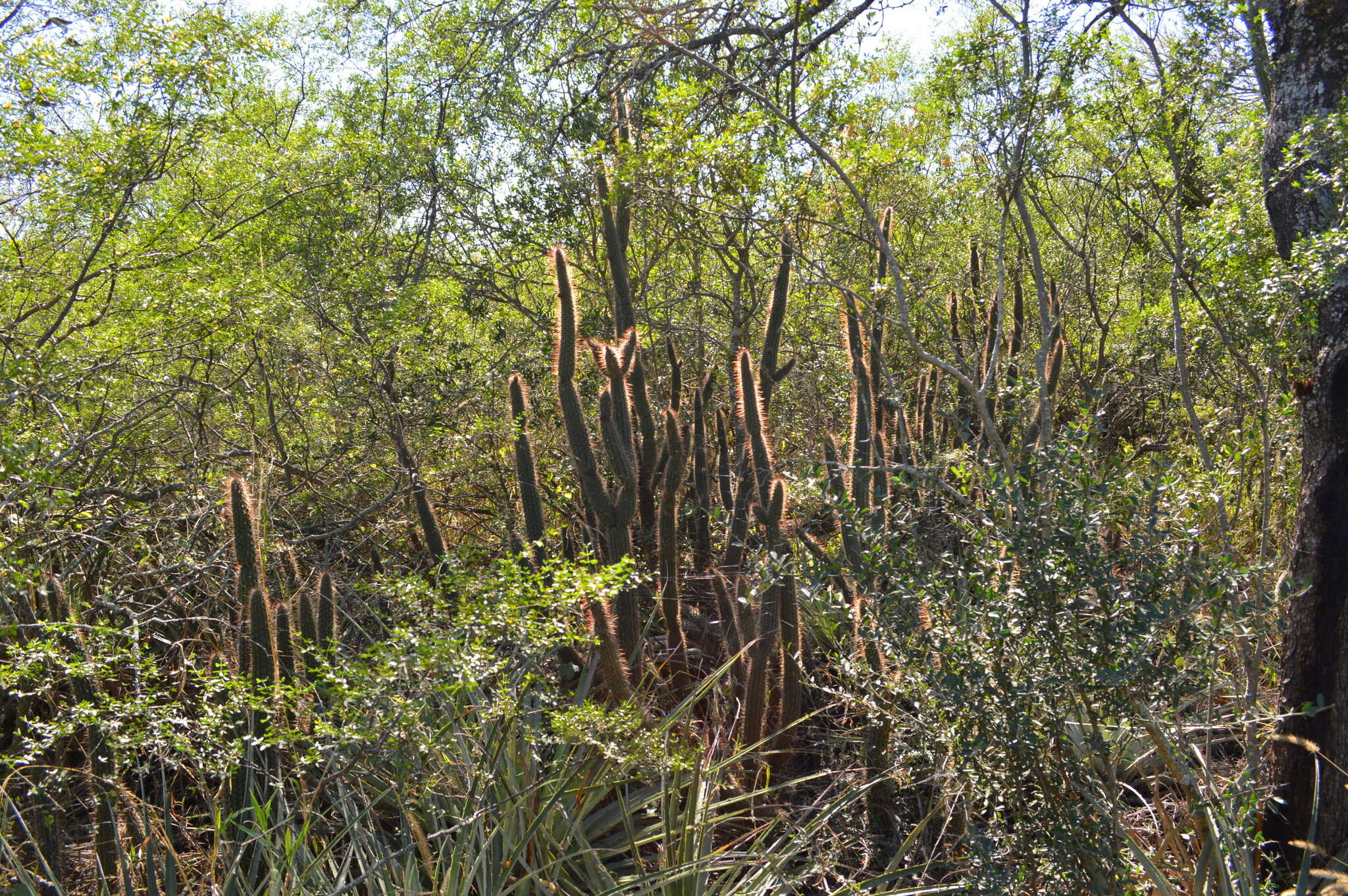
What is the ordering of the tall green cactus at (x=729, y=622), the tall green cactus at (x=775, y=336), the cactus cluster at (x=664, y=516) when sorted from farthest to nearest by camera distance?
the tall green cactus at (x=775, y=336), the tall green cactus at (x=729, y=622), the cactus cluster at (x=664, y=516)

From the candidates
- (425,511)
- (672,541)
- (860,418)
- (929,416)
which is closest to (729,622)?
(672,541)

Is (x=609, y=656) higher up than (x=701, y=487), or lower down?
lower down

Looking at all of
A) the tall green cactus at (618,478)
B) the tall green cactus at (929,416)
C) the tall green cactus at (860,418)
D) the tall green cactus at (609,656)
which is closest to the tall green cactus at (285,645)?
the tall green cactus at (609,656)

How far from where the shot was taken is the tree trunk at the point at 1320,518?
373cm

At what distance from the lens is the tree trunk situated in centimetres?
373

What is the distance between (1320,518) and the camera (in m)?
3.79

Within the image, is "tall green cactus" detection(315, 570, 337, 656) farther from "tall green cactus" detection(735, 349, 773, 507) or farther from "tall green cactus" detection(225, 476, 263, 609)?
"tall green cactus" detection(735, 349, 773, 507)

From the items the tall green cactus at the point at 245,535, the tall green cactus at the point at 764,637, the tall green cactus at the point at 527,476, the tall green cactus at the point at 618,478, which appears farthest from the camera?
the tall green cactus at the point at 527,476

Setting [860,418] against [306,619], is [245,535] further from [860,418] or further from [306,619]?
[860,418]

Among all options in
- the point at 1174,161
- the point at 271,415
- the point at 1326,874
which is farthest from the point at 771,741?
the point at 271,415

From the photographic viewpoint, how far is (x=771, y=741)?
467 centimetres

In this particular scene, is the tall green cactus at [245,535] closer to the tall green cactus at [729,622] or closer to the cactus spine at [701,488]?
the tall green cactus at [729,622]

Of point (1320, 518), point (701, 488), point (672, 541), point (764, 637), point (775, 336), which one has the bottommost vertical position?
point (764, 637)

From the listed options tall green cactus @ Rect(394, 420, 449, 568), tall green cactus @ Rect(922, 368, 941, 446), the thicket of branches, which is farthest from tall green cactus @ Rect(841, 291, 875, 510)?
tall green cactus @ Rect(394, 420, 449, 568)
